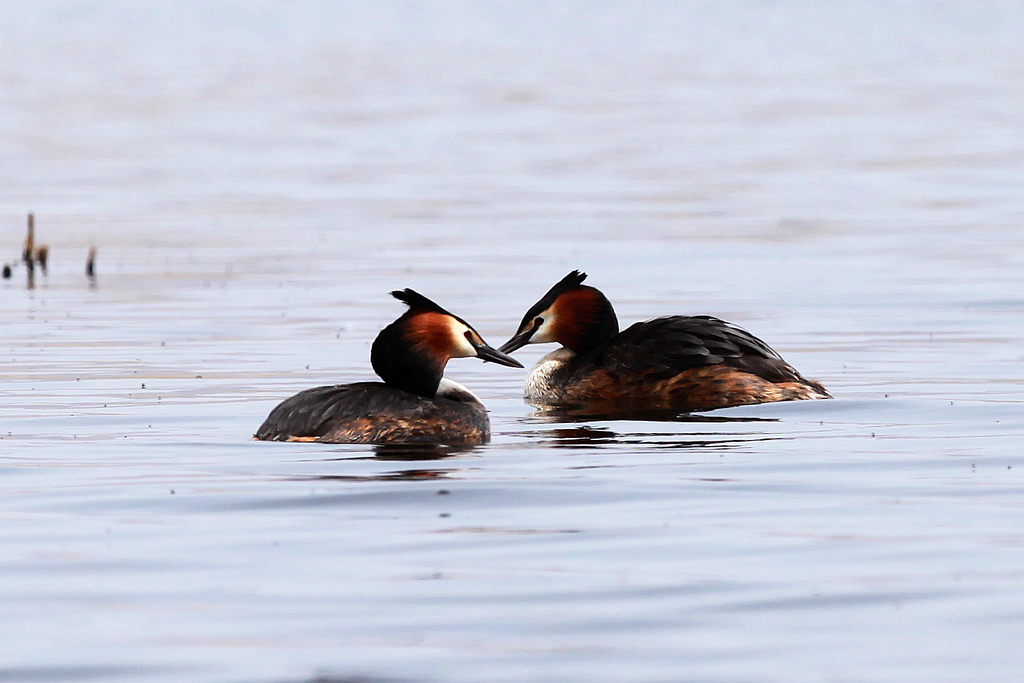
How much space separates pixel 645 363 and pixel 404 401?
3204 millimetres

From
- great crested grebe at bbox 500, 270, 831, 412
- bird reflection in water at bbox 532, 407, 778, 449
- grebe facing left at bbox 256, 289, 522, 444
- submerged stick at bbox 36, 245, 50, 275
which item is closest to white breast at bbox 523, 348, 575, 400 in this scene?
great crested grebe at bbox 500, 270, 831, 412

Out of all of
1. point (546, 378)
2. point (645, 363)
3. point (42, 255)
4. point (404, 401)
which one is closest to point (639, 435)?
point (404, 401)

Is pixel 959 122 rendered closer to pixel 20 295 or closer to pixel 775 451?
pixel 20 295

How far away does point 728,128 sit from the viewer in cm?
5825

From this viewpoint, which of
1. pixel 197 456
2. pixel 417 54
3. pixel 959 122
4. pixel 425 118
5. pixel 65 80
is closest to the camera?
pixel 197 456

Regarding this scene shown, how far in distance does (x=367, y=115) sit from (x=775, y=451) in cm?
5176

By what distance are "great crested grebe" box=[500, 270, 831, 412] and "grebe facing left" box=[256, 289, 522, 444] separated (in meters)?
2.30

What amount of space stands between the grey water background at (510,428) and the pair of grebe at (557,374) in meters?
0.25

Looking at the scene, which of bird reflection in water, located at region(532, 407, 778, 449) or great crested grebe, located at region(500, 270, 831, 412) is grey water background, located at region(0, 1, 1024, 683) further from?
great crested grebe, located at region(500, 270, 831, 412)

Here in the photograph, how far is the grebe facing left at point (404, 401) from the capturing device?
41.5ft

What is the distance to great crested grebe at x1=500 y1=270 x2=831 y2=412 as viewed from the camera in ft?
49.9

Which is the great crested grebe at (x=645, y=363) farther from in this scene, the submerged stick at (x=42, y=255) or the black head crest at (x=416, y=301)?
the submerged stick at (x=42, y=255)

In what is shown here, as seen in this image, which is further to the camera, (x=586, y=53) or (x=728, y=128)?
(x=586, y=53)

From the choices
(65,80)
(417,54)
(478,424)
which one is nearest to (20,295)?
(478,424)
